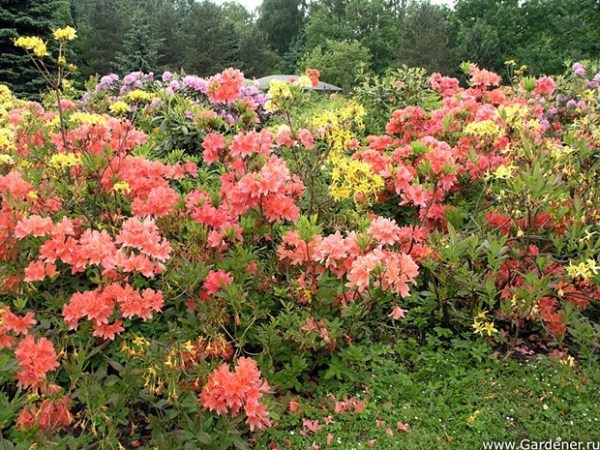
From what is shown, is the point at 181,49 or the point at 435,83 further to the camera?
the point at 181,49

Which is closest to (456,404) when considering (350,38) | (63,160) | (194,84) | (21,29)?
(63,160)

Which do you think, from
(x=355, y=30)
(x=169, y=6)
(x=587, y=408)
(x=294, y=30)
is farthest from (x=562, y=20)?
(x=587, y=408)

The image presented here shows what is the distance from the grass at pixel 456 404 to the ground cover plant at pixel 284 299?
1 centimetres

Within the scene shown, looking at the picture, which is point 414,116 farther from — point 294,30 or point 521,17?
point 294,30

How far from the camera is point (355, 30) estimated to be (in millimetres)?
43844

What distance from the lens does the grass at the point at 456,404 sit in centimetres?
241

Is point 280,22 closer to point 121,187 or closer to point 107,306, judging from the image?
point 121,187

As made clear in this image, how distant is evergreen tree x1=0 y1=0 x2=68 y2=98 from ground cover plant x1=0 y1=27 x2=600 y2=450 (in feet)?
57.0

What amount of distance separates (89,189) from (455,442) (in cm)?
207

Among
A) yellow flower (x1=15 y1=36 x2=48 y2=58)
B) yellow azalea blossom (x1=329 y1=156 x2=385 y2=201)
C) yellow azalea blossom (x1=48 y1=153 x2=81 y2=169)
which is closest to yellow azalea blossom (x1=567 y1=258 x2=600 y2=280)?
yellow azalea blossom (x1=329 y1=156 x2=385 y2=201)

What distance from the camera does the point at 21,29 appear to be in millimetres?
18641

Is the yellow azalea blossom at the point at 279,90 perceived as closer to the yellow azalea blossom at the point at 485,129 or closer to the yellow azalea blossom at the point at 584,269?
the yellow azalea blossom at the point at 485,129

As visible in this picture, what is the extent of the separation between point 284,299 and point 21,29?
770 inches

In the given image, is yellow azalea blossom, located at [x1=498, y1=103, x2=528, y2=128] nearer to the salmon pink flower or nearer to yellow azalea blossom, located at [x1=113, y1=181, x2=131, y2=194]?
yellow azalea blossom, located at [x1=113, y1=181, x2=131, y2=194]
